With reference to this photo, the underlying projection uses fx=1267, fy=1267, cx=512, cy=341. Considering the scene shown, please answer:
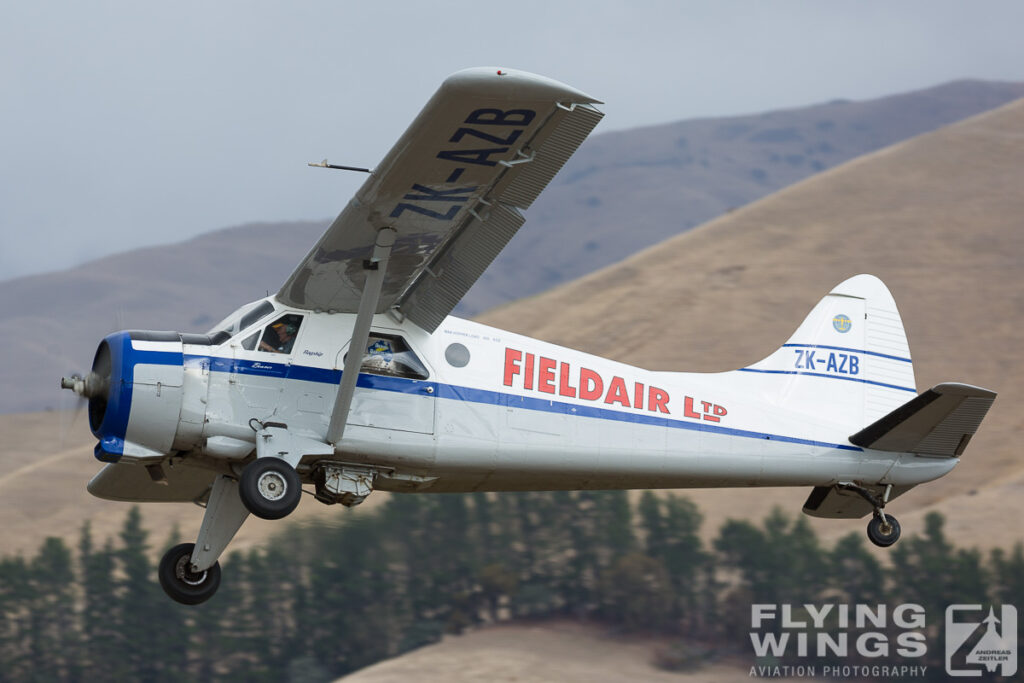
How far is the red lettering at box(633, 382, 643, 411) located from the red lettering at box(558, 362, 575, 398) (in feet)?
2.22

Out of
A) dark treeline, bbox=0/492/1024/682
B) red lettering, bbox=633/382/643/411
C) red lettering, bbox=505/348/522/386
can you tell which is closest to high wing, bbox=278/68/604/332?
red lettering, bbox=505/348/522/386

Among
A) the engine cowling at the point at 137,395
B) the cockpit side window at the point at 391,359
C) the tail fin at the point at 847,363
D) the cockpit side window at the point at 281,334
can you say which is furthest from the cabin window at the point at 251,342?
the tail fin at the point at 847,363

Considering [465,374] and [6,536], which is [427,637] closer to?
[6,536]

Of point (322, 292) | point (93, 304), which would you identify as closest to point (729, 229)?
point (322, 292)

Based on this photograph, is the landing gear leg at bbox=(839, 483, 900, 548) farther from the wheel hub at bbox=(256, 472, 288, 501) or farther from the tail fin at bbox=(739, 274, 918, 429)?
the wheel hub at bbox=(256, 472, 288, 501)

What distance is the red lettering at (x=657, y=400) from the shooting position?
492 inches

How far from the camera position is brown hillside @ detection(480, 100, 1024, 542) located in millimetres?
46656

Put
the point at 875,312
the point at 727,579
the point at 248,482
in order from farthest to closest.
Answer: the point at 727,579, the point at 875,312, the point at 248,482

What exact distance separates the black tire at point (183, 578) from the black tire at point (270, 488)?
1834 millimetres

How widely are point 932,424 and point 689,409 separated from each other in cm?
252

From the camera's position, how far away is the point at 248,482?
10664 mm

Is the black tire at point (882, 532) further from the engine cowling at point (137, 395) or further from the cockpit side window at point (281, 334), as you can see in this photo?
the engine cowling at point (137, 395)

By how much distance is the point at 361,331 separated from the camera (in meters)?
10.9

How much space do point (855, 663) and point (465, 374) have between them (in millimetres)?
25956
